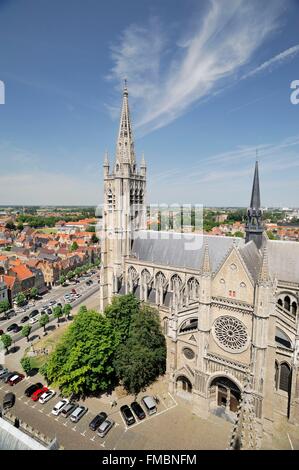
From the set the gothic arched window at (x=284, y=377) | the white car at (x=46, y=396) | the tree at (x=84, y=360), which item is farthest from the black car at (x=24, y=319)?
the gothic arched window at (x=284, y=377)

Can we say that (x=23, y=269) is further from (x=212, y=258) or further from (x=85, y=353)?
(x=212, y=258)

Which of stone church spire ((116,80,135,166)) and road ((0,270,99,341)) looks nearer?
stone church spire ((116,80,135,166))

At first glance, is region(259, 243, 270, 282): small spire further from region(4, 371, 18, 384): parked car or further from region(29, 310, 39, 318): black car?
region(29, 310, 39, 318): black car

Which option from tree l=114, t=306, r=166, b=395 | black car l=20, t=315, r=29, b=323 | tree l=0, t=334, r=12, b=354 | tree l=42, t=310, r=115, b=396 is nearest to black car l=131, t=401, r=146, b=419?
tree l=114, t=306, r=166, b=395

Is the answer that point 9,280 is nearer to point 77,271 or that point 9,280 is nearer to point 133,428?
point 77,271

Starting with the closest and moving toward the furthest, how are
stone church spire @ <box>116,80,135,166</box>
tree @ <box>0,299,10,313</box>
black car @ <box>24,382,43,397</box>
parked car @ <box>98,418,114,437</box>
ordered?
parked car @ <box>98,418,114,437</box> → black car @ <box>24,382,43,397</box> → stone church spire @ <box>116,80,135,166</box> → tree @ <box>0,299,10,313</box>

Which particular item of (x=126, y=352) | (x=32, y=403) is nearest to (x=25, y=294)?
(x=32, y=403)
